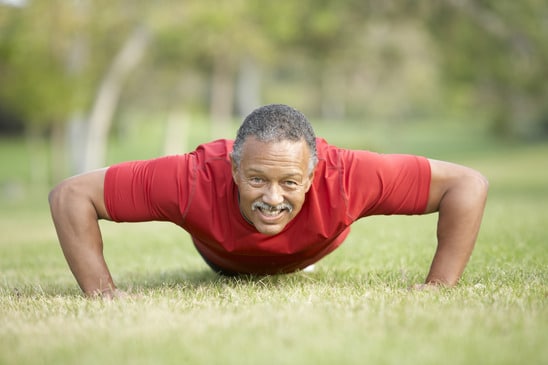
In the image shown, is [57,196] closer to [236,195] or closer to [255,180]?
[236,195]

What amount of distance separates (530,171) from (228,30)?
13033 millimetres

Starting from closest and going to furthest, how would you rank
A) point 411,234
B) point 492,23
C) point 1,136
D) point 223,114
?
point 411,234, point 492,23, point 223,114, point 1,136

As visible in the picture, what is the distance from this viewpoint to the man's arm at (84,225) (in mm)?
4742

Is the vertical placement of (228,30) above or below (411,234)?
above

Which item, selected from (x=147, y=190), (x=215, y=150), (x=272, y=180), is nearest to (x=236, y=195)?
(x=215, y=150)

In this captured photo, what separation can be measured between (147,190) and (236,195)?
0.59 meters

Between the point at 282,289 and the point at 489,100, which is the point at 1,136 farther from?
the point at 282,289

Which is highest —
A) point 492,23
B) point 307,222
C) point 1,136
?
point 492,23

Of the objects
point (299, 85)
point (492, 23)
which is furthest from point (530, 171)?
point (299, 85)

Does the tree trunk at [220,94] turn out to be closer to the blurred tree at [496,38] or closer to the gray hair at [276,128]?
the blurred tree at [496,38]

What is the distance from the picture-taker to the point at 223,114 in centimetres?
4872

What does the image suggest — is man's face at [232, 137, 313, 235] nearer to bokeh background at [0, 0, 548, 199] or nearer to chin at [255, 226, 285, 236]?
chin at [255, 226, 285, 236]

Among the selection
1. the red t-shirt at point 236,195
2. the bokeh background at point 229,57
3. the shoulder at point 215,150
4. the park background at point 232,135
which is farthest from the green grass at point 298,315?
the bokeh background at point 229,57

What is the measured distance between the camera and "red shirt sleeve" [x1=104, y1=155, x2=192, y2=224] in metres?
4.64
